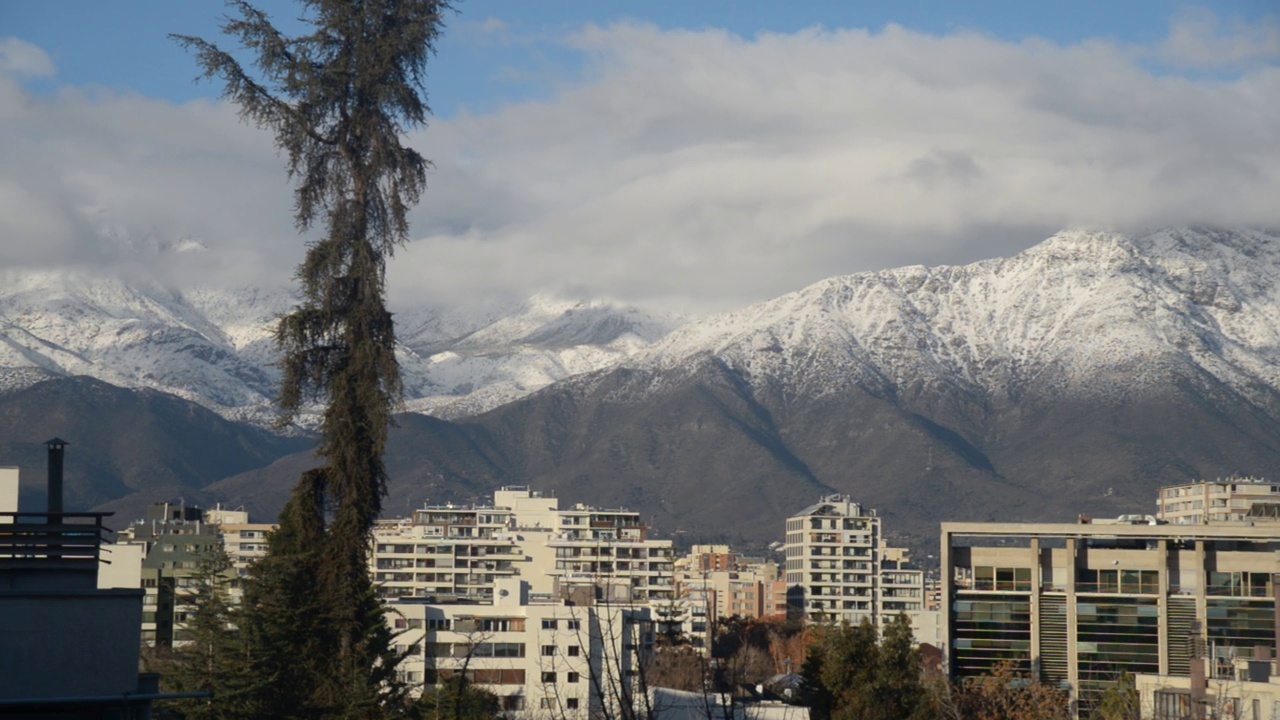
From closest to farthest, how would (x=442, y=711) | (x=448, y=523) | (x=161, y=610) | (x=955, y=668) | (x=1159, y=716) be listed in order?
(x=442, y=711) → (x=1159, y=716) → (x=955, y=668) → (x=161, y=610) → (x=448, y=523)

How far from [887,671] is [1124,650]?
1079 inches

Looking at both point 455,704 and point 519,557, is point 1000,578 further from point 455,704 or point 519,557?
point 519,557

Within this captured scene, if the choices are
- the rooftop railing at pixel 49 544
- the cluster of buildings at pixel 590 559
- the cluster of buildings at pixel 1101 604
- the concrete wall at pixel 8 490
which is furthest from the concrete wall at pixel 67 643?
the cluster of buildings at pixel 590 559

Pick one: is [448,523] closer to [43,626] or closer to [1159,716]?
[1159,716]

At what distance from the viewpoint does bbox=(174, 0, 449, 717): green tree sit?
29.8m

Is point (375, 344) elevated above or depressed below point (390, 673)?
above

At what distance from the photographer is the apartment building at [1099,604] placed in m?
71.5

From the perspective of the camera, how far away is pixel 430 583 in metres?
152

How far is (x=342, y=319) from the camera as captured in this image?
101 ft

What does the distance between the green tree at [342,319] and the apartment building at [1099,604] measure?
4451cm

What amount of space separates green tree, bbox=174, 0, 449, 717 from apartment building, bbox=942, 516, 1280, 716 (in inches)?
1752

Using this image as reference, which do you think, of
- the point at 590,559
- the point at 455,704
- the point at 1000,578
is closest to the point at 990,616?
the point at 1000,578

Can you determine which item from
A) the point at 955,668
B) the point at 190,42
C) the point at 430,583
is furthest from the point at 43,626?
the point at 430,583

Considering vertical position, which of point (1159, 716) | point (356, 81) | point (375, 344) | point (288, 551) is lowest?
point (1159, 716)
